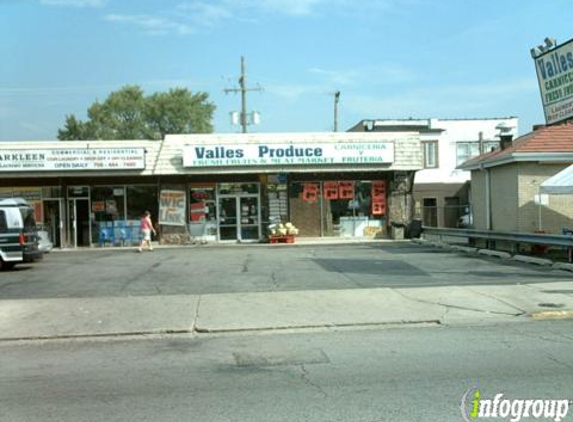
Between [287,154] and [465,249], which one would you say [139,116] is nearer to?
[287,154]

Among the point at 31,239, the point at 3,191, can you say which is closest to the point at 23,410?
the point at 31,239

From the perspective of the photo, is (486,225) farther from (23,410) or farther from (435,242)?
(23,410)

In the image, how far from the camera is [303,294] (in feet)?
40.9

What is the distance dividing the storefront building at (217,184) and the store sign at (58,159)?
0.04 m

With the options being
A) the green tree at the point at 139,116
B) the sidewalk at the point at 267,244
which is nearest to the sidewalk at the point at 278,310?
the sidewalk at the point at 267,244

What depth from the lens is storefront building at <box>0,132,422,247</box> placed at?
88.2 feet

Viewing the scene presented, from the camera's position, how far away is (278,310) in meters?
11.0

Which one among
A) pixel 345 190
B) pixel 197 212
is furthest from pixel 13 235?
pixel 345 190

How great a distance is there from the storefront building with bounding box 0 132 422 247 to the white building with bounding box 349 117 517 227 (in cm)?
994

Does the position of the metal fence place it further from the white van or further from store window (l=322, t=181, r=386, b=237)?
the white van

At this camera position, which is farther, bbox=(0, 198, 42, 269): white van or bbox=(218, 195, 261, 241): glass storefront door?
bbox=(218, 195, 261, 241): glass storefront door

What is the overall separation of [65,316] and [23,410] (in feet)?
17.5

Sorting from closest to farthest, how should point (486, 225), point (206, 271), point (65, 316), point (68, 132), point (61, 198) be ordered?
point (65, 316)
point (206, 271)
point (486, 225)
point (61, 198)
point (68, 132)

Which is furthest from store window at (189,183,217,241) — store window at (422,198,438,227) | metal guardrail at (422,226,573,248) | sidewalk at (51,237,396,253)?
store window at (422,198,438,227)
